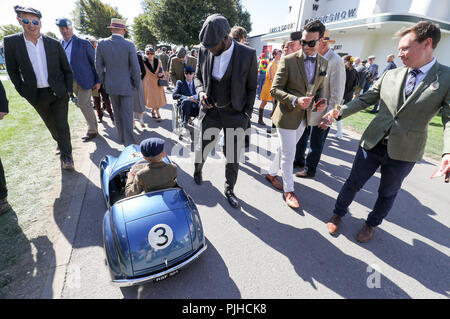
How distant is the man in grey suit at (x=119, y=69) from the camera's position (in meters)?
4.17

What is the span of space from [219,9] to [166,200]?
31683 millimetres

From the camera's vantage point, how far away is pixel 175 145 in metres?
5.29

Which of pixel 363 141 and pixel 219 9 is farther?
pixel 219 9

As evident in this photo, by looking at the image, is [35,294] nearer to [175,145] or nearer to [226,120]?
[226,120]

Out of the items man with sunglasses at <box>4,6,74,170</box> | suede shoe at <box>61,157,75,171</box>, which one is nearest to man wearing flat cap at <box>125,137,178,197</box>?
suede shoe at <box>61,157,75,171</box>

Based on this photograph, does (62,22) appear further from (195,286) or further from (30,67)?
(195,286)

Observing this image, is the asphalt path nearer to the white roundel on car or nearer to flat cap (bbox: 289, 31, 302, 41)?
the white roundel on car

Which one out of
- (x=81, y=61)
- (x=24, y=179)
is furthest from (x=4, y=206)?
(x=81, y=61)

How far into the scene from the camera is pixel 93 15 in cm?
4419

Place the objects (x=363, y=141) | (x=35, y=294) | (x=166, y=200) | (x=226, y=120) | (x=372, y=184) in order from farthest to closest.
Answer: (x=372, y=184) < (x=226, y=120) < (x=363, y=141) < (x=166, y=200) < (x=35, y=294)

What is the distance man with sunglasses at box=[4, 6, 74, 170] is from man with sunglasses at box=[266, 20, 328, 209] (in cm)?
332

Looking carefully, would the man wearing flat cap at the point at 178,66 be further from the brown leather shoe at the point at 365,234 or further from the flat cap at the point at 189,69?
the brown leather shoe at the point at 365,234

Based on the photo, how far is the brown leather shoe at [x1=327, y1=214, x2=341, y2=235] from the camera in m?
2.79

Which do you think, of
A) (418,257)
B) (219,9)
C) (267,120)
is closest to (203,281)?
(418,257)
